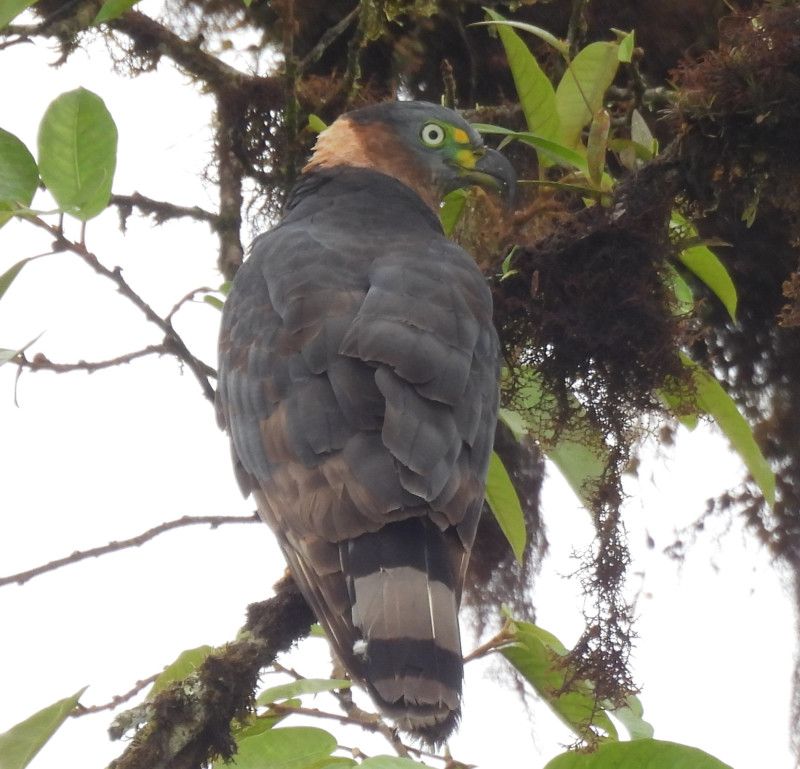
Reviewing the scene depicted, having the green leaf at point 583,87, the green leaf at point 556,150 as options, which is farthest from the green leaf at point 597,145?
the green leaf at point 583,87

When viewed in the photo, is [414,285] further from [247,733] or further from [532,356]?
[247,733]

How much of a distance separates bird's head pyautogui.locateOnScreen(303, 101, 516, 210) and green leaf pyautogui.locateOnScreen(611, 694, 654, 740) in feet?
5.60

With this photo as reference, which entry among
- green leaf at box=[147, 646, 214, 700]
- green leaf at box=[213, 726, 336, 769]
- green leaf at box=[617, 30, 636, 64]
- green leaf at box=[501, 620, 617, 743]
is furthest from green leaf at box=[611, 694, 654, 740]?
green leaf at box=[617, 30, 636, 64]

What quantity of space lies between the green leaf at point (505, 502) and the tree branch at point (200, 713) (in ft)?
2.67

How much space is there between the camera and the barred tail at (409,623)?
2.59 meters

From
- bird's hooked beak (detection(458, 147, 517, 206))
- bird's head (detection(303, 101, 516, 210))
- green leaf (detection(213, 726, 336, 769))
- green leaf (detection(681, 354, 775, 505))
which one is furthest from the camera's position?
bird's head (detection(303, 101, 516, 210))

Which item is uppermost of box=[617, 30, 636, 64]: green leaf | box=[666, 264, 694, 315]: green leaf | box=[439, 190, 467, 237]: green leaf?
box=[439, 190, 467, 237]: green leaf

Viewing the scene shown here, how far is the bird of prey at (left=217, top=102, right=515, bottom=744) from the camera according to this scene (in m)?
2.73

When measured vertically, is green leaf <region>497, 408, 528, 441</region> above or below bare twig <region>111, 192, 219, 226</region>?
below

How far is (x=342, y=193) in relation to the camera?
419cm

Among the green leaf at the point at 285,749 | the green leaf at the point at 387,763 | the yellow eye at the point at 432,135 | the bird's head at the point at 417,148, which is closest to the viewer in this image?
the green leaf at the point at 387,763

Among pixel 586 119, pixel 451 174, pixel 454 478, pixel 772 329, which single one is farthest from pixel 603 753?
pixel 451 174

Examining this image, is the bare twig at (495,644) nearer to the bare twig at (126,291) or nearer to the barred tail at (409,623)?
the barred tail at (409,623)

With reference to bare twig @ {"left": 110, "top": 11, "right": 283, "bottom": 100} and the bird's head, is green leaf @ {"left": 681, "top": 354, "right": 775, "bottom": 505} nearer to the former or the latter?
the bird's head
